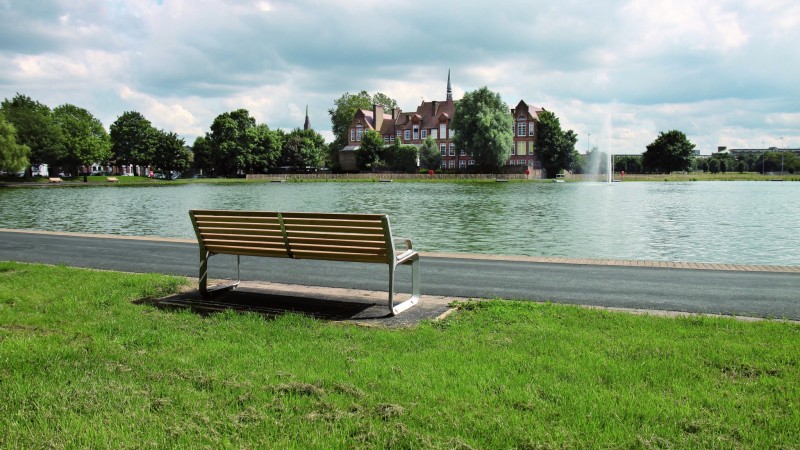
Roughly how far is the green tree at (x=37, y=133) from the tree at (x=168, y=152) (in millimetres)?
22941

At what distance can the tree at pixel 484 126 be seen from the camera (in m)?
89.9

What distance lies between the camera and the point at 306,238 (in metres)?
7.16

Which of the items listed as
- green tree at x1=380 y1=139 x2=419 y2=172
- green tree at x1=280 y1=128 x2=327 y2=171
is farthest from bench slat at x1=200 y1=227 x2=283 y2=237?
green tree at x1=280 y1=128 x2=327 y2=171

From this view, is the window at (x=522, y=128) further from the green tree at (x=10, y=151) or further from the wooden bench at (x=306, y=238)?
the wooden bench at (x=306, y=238)

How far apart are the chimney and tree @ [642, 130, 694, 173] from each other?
174 ft

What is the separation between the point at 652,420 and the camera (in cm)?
370

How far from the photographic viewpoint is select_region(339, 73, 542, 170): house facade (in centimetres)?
11262

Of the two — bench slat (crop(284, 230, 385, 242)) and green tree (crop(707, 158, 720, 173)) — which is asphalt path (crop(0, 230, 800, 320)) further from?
green tree (crop(707, 158, 720, 173))

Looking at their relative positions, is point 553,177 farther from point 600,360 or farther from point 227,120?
point 600,360

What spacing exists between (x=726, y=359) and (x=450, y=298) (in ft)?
11.3

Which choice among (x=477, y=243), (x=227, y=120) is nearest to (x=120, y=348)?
(x=477, y=243)

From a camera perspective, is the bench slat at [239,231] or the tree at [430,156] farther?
the tree at [430,156]

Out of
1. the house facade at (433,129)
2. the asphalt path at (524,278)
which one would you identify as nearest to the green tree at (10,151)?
the house facade at (433,129)

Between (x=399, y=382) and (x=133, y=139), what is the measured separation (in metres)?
121
